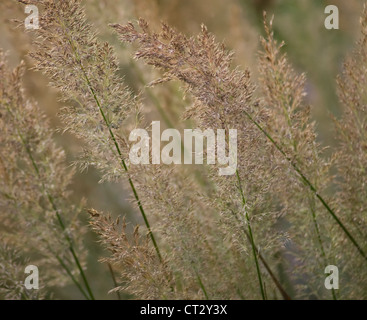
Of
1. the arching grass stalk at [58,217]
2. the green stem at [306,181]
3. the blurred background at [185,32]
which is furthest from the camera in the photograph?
the blurred background at [185,32]

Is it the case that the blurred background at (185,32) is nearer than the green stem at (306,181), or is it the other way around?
the green stem at (306,181)

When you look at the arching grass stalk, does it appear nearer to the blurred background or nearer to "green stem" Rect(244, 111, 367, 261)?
the blurred background

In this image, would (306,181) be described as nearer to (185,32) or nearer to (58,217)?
(58,217)

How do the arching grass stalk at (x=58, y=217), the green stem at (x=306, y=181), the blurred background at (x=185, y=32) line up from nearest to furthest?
the green stem at (x=306, y=181), the arching grass stalk at (x=58, y=217), the blurred background at (x=185, y=32)

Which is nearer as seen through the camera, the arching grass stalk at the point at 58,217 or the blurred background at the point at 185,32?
the arching grass stalk at the point at 58,217

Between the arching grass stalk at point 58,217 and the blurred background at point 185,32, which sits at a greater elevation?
the blurred background at point 185,32

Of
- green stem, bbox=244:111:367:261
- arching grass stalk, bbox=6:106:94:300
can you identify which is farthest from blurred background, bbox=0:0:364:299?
green stem, bbox=244:111:367:261

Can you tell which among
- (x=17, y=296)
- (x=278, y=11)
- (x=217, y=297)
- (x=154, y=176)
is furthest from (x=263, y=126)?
(x=278, y=11)

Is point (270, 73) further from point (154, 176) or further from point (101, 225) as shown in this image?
point (101, 225)

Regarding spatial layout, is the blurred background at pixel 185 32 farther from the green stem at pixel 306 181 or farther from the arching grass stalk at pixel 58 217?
the green stem at pixel 306 181

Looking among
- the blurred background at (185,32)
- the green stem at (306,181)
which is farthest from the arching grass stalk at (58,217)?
the green stem at (306,181)

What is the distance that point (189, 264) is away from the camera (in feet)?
4.50

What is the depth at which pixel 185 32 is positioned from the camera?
198cm

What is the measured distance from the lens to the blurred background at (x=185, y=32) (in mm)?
1876
